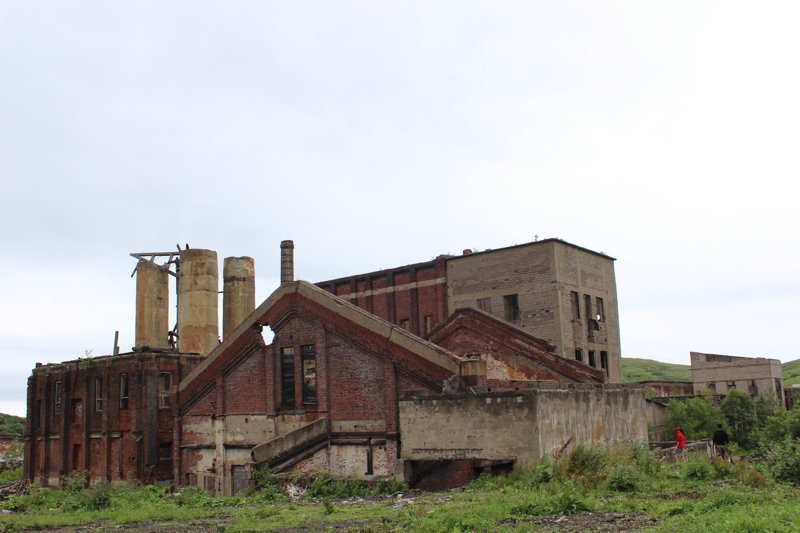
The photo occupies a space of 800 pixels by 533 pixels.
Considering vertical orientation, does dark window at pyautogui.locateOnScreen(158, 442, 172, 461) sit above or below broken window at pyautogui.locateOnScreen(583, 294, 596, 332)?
below

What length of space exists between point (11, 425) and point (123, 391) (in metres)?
39.0

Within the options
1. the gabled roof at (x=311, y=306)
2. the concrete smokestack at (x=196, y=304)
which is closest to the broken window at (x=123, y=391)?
the concrete smokestack at (x=196, y=304)

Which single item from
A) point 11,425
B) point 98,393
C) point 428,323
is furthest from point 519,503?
point 11,425

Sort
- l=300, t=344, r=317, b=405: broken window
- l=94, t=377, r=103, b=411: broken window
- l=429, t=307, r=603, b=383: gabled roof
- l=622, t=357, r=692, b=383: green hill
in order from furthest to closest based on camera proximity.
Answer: l=622, t=357, r=692, b=383: green hill
l=94, t=377, r=103, b=411: broken window
l=429, t=307, r=603, b=383: gabled roof
l=300, t=344, r=317, b=405: broken window

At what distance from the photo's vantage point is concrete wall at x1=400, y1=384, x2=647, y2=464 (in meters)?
17.6

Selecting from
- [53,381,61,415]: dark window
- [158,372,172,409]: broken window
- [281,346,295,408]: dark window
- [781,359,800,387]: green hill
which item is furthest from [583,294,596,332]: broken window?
[781,359,800,387]: green hill

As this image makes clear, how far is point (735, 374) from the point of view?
58094 mm

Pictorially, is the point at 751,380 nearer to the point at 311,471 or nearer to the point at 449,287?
the point at 449,287

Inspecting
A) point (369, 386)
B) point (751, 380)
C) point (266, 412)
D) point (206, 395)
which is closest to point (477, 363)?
point (369, 386)

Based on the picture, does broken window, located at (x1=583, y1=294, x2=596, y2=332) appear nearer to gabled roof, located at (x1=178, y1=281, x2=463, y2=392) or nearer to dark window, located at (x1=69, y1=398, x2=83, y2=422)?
gabled roof, located at (x1=178, y1=281, x2=463, y2=392)

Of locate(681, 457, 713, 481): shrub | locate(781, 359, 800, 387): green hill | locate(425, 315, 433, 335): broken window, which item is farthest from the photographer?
locate(781, 359, 800, 387): green hill

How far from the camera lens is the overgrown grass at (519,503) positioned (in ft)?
38.7

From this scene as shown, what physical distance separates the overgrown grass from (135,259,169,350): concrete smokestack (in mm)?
11928

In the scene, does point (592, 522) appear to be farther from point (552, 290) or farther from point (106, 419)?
point (106, 419)
